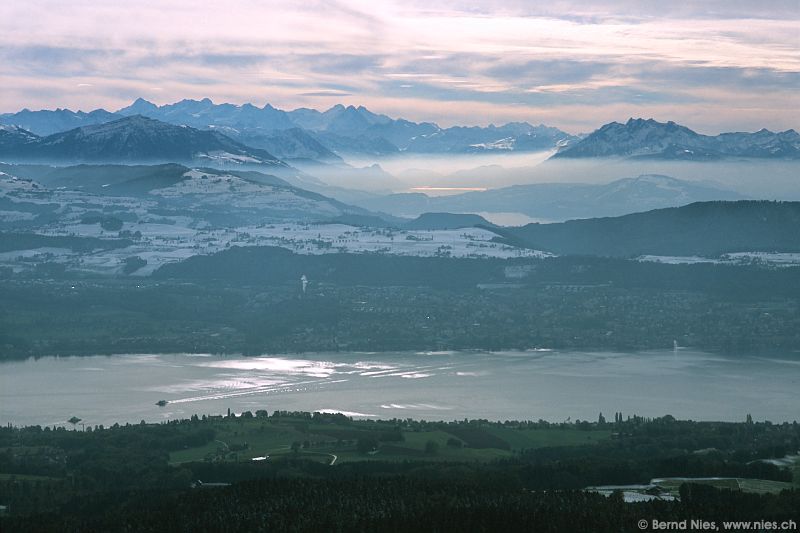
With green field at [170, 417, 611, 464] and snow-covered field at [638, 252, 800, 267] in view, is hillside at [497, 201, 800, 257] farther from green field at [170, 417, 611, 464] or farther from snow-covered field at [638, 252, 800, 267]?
green field at [170, 417, 611, 464]

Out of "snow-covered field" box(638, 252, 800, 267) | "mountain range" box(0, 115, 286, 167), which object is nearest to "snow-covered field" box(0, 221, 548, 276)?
"snow-covered field" box(638, 252, 800, 267)

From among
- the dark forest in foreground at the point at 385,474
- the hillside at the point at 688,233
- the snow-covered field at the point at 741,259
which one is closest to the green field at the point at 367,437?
the dark forest in foreground at the point at 385,474

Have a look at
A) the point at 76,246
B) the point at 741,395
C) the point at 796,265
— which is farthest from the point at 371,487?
the point at 76,246

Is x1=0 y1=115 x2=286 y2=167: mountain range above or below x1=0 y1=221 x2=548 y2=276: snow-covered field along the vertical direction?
above

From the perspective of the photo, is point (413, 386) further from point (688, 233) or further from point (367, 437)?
point (688, 233)

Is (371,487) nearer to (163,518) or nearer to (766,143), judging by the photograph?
(163,518)

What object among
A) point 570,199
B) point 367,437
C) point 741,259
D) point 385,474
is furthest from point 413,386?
point 570,199

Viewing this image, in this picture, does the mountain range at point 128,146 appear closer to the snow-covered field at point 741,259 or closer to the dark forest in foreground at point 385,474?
the snow-covered field at point 741,259
